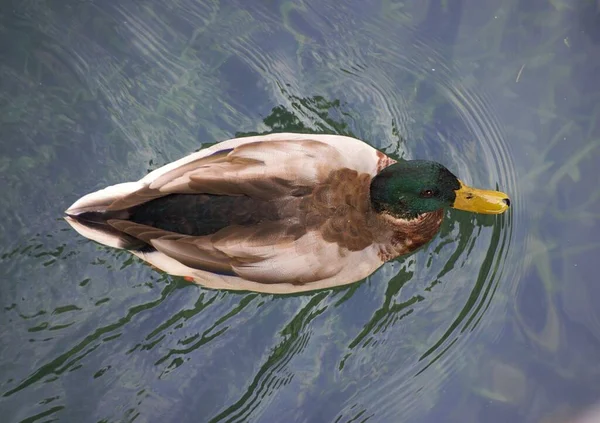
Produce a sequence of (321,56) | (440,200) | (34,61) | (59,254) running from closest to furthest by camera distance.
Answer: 1. (440,200)
2. (59,254)
3. (34,61)
4. (321,56)

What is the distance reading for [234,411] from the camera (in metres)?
3.83

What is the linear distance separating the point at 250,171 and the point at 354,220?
0.55 metres

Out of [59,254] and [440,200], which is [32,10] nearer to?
[59,254]

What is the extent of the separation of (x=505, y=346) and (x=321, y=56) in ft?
6.58

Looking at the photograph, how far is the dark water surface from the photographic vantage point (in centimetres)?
379

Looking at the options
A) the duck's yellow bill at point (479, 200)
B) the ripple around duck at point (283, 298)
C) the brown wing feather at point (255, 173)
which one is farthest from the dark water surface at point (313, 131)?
the brown wing feather at point (255, 173)

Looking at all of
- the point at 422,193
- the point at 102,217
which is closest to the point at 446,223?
the point at 422,193

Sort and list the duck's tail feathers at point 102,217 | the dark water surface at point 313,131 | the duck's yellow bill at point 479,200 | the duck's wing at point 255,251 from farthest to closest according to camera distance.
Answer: the dark water surface at point 313,131 → the duck's yellow bill at point 479,200 → the duck's tail feathers at point 102,217 → the duck's wing at point 255,251

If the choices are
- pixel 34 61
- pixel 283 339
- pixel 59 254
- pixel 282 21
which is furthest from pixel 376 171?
pixel 34 61

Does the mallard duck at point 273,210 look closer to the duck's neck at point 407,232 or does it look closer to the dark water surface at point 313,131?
the duck's neck at point 407,232

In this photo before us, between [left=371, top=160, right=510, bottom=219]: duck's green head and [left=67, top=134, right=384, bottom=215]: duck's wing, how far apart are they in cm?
16

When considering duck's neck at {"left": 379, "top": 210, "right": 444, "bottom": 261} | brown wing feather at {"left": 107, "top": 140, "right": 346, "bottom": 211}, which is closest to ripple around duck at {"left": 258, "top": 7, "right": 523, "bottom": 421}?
duck's neck at {"left": 379, "top": 210, "right": 444, "bottom": 261}

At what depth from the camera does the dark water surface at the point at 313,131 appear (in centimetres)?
379

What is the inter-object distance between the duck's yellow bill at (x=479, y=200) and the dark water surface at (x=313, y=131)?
0.49 metres
